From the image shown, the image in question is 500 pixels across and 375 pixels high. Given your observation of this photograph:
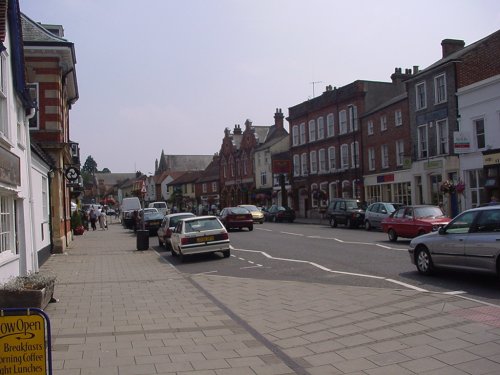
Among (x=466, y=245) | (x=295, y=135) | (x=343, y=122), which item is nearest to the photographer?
(x=466, y=245)

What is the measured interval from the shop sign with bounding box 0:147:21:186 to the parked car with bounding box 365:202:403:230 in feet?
68.1

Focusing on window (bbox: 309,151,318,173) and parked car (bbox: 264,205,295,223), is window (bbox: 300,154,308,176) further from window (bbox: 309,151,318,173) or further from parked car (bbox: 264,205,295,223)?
parked car (bbox: 264,205,295,223)

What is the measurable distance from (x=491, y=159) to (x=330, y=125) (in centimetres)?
2155

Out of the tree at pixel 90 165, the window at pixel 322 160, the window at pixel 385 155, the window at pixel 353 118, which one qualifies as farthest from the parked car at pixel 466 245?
the tree at pixel 90 165

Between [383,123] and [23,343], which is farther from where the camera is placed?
[383,123]

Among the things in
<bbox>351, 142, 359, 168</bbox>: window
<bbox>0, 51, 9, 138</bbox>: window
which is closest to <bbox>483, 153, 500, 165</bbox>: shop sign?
<bbox>351, 142, 359, 168</bbox>: window

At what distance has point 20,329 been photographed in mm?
4461

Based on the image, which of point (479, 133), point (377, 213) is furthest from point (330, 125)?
point (377, 213)

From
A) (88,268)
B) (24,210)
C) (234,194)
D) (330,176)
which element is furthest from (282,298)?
(234,194)

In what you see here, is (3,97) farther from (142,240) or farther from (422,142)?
(422,142)

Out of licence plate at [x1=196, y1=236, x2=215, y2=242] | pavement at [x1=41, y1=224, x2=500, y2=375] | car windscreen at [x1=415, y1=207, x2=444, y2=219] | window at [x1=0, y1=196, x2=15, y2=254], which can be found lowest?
pavement at [x1=41, y1=224, x2=500, y2=375]

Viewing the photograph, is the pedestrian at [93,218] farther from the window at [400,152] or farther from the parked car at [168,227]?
the window at [400,152]

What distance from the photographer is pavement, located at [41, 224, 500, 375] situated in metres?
5.92

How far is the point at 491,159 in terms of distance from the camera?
28.0 metres
